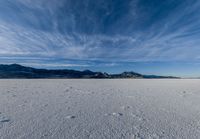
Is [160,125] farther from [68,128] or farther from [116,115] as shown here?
[68,128]

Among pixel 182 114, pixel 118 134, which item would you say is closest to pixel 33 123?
pixel 118 134

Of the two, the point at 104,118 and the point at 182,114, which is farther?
the point at 182,114

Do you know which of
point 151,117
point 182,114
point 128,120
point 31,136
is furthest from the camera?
point 182,114

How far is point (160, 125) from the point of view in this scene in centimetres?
274

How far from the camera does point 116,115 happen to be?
3.41m

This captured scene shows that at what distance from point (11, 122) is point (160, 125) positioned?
3.00 meters

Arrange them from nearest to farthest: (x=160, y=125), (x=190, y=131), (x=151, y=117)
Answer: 1. (x=190, y=131)
2. (x=160, y=125)
3. (x=151, y=117)

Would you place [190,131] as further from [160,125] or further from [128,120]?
[128,120]

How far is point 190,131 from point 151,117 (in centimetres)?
87

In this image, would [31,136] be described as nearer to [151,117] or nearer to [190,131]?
[151,117]

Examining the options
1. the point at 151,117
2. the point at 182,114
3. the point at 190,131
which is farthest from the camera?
the point at 182,114

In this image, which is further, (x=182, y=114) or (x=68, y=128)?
(x=182, y=114)

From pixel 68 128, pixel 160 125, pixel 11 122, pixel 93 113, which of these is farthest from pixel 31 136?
pixel 160 125

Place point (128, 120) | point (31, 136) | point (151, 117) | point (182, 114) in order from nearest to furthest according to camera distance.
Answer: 1. point (31, 136)
2. point (128, 120)
3. point (151, 117)
4. point (182, 114)
